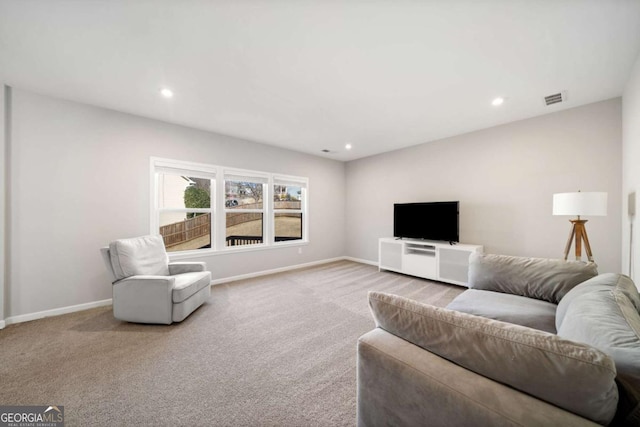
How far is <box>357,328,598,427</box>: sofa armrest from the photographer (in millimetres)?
700

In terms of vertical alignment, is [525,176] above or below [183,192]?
above

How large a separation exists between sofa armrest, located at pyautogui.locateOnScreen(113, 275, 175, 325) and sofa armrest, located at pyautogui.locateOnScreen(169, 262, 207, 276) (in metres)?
0.58

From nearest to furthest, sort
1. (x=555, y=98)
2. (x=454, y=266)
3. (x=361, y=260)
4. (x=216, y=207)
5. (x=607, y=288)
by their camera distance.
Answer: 1. (x=607, y=288)
2. (x=555, y=98)
3. (x=454, y=266)
4. (x=216, y=207)
5. (x=361, y=260)

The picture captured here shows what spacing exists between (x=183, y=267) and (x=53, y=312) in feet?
4.78

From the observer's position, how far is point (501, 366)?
0.79 meters

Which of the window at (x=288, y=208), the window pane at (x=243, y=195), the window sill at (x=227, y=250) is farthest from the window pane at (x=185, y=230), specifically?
the window at (x=288, y=208)

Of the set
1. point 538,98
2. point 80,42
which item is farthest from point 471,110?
point 80,42

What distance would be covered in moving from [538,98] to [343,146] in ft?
9.63

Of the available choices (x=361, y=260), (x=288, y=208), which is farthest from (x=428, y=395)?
(x=361, y=260)

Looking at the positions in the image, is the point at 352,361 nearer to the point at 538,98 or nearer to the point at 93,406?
the point at 93,406

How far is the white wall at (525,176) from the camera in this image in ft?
9.45

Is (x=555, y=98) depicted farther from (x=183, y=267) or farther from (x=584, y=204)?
(x=183, y=267)

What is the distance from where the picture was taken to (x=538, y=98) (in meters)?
2.81

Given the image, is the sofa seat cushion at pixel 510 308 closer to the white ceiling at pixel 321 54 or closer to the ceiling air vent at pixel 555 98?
the white ceiling at pixel 321 54
